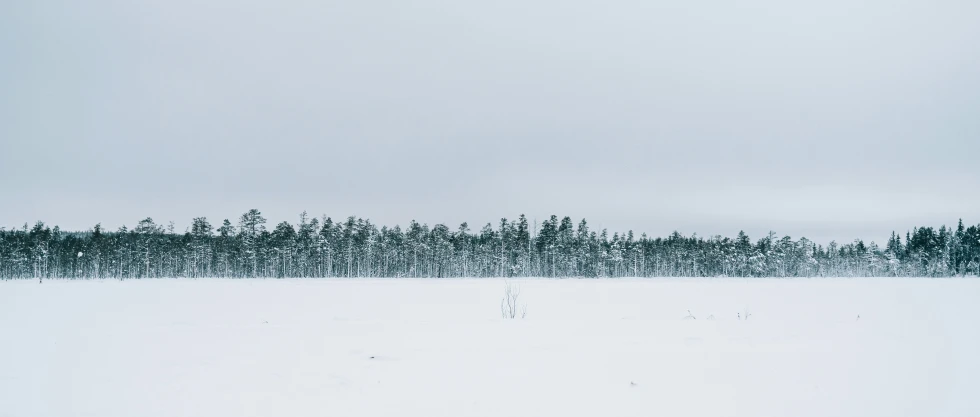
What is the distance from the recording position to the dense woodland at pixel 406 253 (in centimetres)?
8462

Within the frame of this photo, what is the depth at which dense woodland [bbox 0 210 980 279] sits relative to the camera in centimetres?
8462

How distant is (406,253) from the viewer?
9200cm

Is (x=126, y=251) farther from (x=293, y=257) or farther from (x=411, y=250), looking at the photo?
(x=411, y=250)
